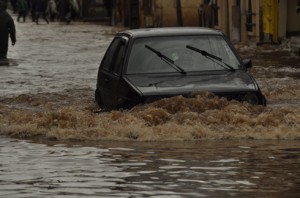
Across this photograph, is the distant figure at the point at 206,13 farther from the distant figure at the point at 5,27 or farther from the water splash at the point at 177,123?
the water splash at the point at 177,123

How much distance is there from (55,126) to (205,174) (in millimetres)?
4678

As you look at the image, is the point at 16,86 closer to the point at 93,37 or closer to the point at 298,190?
the point at 298,190

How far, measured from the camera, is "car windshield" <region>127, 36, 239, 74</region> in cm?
1465

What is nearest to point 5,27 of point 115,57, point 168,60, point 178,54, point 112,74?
point 115,57

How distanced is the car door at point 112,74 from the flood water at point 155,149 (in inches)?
11.9

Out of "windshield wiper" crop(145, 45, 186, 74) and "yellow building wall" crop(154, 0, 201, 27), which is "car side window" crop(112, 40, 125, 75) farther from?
"yellow building wall" crop(154, 0, 201, 27)

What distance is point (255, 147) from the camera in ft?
41.0

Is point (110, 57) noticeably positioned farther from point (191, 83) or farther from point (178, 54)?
point (191, 83)

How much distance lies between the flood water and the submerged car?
5.7 inches

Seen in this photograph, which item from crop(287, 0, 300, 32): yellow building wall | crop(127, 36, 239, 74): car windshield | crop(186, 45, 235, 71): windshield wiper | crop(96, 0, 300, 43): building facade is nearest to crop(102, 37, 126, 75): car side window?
crop(127, 36, 239, 74): car windshield

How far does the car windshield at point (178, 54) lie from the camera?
14.6 metres

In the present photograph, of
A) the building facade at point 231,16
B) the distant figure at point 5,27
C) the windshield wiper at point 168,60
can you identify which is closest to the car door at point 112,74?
the windshield wiper at point 168,60

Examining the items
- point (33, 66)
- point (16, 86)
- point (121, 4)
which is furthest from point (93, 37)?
point (16, 86)

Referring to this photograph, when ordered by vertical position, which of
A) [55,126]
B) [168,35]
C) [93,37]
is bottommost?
[93,37]
